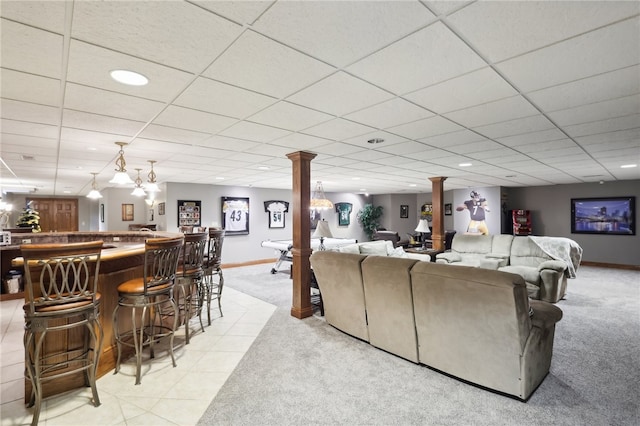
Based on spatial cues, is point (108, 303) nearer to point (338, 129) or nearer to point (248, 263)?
point (338, 129)

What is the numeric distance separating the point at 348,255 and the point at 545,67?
227 centimetres

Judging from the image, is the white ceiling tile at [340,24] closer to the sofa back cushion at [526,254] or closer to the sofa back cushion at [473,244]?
the sofa back cushion at [526,254]

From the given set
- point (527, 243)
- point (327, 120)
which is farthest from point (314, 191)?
point (327, 120)

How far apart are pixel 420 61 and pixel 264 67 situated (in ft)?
2.98

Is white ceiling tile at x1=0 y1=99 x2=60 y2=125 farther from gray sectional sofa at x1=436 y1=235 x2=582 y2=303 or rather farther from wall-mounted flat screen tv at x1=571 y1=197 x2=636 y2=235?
wall-mounted flat screen tv at x1=571 y1=197 x2=636 y2=235

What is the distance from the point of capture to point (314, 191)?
33.4 feet

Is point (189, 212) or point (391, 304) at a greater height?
point (189, 212)

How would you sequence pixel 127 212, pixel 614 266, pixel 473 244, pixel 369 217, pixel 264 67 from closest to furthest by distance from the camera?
1. pixel 264 67
2. pixel 473 244
3. pixel 614 266
4. pixel 127 212
5. pixel 369 217

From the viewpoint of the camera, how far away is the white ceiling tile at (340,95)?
206 cm

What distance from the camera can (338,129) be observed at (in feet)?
10.4

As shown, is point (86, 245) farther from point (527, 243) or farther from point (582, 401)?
point (527, 243)

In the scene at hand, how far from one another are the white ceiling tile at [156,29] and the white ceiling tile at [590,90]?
2.17m

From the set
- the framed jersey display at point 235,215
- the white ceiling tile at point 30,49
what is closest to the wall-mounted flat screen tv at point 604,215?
the framed jersey display at point 235,215

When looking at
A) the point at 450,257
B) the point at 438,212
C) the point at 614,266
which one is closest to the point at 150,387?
the point at 450,257
